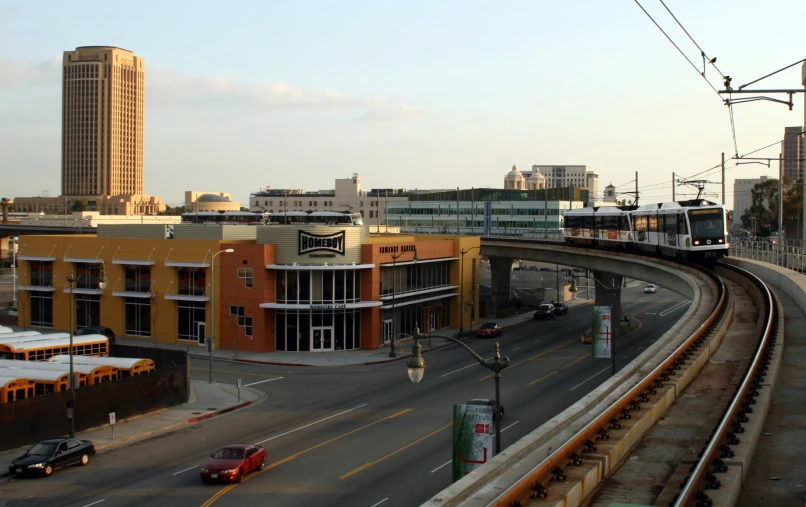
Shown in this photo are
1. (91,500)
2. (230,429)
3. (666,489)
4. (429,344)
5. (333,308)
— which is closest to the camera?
(666,489)

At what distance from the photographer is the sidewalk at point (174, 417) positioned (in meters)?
29.8

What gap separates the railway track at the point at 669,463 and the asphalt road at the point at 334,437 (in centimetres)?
842

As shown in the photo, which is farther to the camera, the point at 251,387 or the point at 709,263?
the point at 709,263

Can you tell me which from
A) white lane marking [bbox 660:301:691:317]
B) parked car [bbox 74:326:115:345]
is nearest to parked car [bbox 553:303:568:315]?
white lane marking [bbox 660:301:691:317]

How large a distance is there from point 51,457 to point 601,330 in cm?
2764

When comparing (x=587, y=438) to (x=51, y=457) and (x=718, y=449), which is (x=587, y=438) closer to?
(x=718, y=449)

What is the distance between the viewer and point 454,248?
6800 centimetres

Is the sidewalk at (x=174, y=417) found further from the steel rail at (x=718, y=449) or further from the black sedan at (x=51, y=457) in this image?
the steel rail at (x=718, y=449)

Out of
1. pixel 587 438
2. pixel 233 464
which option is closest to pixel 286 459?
pixel 233 464

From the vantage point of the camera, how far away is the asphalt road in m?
23.2

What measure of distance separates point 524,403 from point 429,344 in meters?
21.0

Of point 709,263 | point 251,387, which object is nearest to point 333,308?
point 251,387

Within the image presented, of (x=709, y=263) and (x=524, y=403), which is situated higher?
(x=709, y=263)

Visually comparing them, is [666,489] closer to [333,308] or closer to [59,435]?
[59,435]
